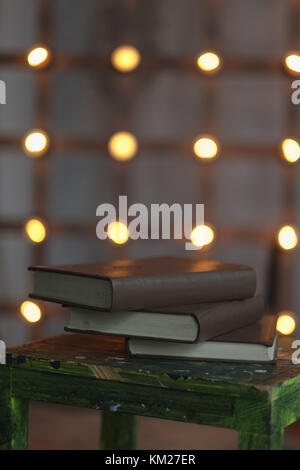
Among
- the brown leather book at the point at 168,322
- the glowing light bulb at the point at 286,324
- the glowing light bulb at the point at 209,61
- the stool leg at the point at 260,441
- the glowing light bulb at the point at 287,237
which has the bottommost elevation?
the stool leg at the point at 260,441

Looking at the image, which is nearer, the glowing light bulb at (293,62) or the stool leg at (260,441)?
the stool leg at (260,441)

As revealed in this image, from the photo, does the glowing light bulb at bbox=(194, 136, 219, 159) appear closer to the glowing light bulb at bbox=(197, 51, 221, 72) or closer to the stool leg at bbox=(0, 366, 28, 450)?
the glowing light bulb at bbox=(197, 51, 221, 72)

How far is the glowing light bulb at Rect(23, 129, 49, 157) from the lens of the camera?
2.23 meters

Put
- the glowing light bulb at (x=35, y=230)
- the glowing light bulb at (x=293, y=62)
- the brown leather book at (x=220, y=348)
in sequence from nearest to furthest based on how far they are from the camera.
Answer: the brown leather book at (x=220, y=348)
the glowing light bulb at (x=293, y=62)
the glowing light bulb at (x=35, y=230)

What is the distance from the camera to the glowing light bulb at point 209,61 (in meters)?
2.20

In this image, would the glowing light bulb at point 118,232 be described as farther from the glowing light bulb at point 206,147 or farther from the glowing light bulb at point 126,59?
the glowing light bulb at point 126,59

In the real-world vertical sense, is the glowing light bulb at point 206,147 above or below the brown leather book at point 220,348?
above

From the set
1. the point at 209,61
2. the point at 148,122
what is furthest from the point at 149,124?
the point at 209,61

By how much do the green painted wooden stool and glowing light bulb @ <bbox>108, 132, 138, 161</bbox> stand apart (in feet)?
4.14

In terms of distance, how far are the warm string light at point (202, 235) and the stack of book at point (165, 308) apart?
3.77ft

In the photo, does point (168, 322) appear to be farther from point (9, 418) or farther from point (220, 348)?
point (9, 418)

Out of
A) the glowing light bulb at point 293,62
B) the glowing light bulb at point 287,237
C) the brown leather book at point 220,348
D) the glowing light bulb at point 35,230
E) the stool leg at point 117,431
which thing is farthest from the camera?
the glowing light bulb at point 35,230

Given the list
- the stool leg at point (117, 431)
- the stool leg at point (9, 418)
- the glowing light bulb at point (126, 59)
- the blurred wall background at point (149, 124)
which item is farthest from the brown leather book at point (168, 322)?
the glowing light bulb at point (126, 59)

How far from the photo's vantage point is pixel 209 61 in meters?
2.20
